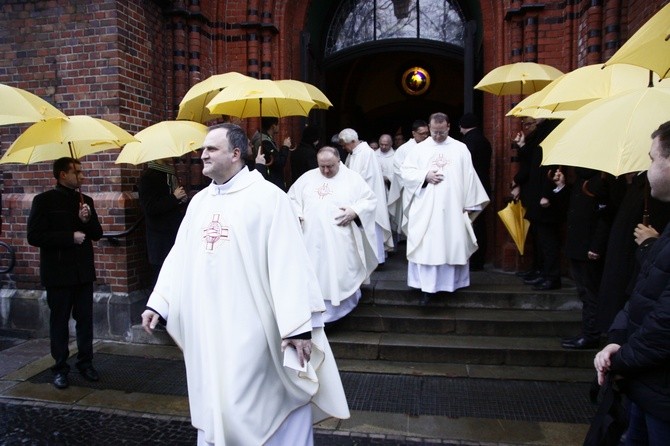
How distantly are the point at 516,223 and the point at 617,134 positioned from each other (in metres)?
3.69

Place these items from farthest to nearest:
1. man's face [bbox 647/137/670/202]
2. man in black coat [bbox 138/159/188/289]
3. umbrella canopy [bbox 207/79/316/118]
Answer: man in black coat [bbox 138/159/188/289]
umbrella canopy [bbox 207/79/316/118]
man's face [bbox 647/137/670/202]

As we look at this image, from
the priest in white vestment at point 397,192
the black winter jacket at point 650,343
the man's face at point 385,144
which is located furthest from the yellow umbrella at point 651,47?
the man's face at point 385,144

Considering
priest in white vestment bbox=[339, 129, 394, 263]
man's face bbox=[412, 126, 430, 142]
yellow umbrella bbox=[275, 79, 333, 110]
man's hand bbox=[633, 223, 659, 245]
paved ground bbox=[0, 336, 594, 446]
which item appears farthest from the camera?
man's face bbox=[412, 126, 430, 142]

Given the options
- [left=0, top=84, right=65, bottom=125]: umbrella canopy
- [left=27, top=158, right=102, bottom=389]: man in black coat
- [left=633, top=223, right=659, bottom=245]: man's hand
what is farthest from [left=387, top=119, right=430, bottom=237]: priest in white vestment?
[left=0, top=84, right=65, bottom=125]: umbrella canopy

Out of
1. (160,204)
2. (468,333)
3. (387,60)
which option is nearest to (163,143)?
(160,204)

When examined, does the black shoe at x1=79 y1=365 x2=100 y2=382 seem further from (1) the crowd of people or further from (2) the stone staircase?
(2) the stone staircase

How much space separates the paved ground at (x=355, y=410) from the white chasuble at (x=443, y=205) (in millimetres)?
1489

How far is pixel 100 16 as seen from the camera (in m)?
6.12

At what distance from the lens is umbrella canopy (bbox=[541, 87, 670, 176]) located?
300 cm

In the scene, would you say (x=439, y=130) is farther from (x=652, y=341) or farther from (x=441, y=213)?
(x=652, y=341)

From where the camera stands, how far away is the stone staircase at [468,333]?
16.9ft

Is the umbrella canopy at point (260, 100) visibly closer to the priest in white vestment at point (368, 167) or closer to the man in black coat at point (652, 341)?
the priest in white vestment at point (368, 167)

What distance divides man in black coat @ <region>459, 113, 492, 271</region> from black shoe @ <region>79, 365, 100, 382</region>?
4.52m

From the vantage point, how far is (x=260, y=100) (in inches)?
227
